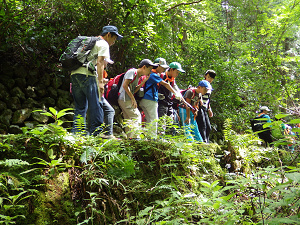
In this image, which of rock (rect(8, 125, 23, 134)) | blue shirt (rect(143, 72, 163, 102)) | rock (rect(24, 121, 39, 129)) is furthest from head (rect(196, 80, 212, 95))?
rock (rect(8, 125, 23, 134))

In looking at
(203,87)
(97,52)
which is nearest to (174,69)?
(203,87)

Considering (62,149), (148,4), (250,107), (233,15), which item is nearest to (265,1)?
(233,15)

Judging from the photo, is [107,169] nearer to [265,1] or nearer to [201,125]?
[201,125]

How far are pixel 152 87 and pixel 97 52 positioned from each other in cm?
159

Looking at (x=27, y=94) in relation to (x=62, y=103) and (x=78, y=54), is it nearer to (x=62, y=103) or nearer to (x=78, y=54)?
(x=62, y=103)

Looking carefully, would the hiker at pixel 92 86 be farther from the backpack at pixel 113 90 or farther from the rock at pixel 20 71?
the rock at pixel 20 71

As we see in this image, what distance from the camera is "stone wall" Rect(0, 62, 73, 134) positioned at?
6328 millimetres

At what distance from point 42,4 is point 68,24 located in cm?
84

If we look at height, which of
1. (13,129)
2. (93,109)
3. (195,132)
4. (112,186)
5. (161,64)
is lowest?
(112,186)

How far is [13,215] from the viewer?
7.64ft

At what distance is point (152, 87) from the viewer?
18.8 ft

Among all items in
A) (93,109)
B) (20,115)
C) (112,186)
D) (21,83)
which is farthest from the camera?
(21,83)

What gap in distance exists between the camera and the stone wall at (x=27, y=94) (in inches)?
249

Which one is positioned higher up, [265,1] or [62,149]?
[265,1]
